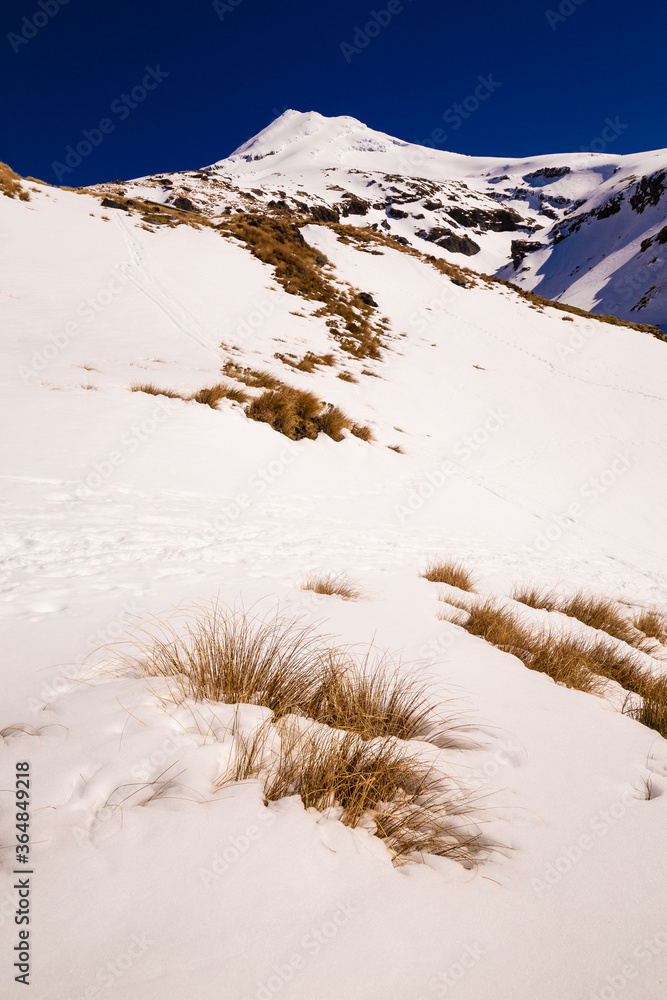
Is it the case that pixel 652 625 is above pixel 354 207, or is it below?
below

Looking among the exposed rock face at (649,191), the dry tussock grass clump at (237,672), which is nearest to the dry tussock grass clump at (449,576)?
the dry tussock grass clump at (237,672)

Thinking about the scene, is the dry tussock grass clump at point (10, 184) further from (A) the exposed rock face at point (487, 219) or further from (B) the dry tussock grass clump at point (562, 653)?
(A) the exposed rock face at point (487, 219)

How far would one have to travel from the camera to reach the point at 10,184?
17.6 m

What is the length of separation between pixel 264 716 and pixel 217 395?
641 centimetres

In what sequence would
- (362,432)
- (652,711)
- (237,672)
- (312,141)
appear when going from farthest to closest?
(312,141), (362,432), (652,711), (237,672)

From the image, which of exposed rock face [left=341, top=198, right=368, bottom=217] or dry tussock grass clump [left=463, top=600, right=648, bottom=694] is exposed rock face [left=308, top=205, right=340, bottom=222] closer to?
exposed rock face [left=341, top=198, right=368, bottom=217]

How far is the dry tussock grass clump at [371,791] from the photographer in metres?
1.16

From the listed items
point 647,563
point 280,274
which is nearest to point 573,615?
point 647,563

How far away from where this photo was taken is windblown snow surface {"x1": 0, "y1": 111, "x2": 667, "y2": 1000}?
86cm

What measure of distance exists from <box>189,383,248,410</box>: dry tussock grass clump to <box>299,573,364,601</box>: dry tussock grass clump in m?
4.71

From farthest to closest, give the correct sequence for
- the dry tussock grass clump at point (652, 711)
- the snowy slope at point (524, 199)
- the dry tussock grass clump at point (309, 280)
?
the snowy slope at point (524, 199), the dry tussock grass clump at point (309, 280), the dry tussock grass clump at point (652, 711)

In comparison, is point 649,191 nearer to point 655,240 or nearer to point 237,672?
point 655,240

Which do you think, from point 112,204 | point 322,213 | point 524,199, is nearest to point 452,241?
point 322,213

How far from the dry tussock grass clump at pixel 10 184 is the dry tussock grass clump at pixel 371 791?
23734mm
